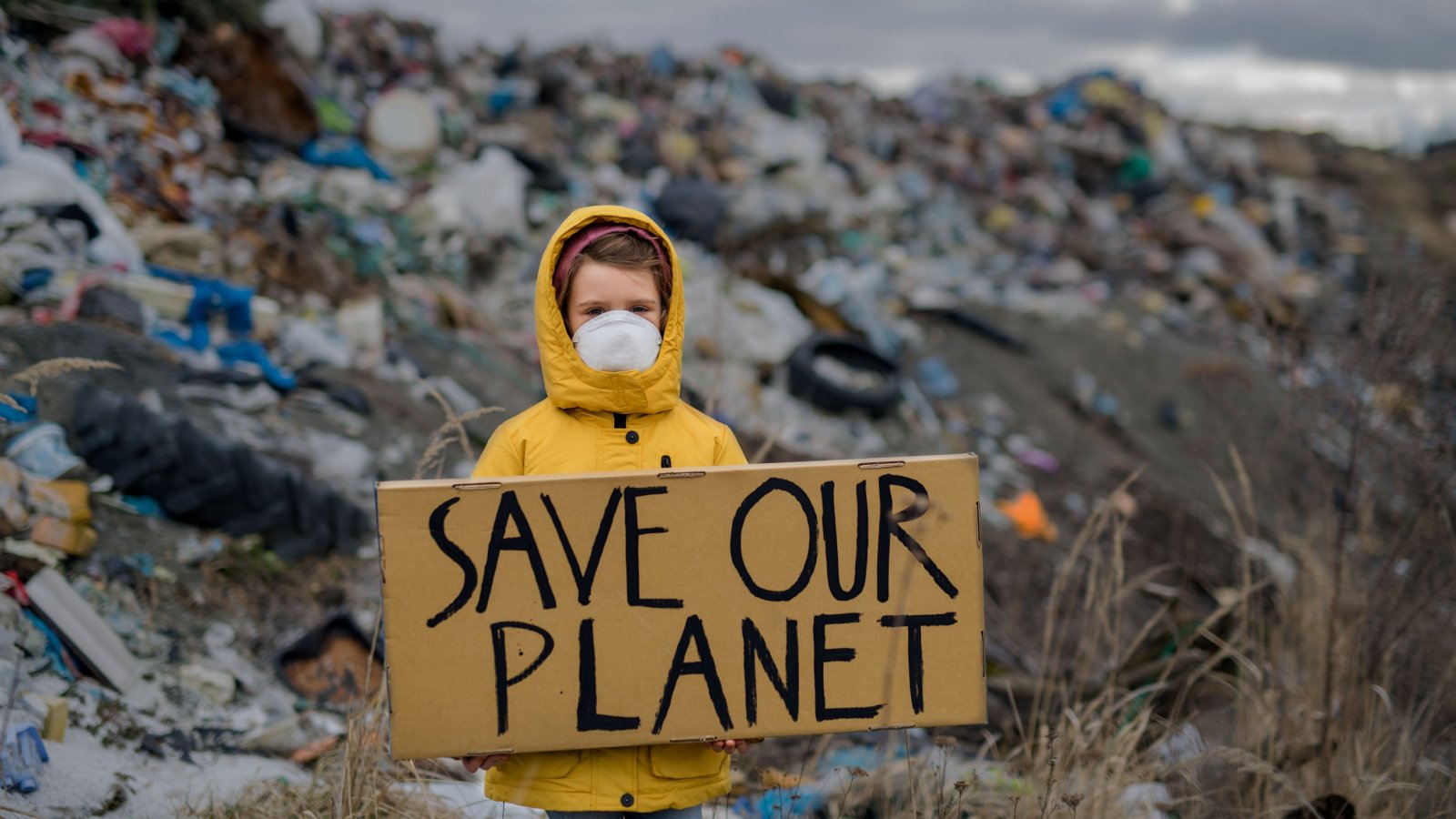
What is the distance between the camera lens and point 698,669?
4.84 feet

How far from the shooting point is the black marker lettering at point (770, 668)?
4.87 ft

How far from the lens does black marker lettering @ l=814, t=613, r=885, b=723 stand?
1496 millimetres

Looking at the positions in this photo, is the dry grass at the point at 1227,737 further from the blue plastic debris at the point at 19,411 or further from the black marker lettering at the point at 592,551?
the blue plastic debris at the point at 19,411

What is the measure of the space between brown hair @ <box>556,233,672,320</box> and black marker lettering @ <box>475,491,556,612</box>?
14.2 inches

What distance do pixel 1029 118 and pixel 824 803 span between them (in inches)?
513

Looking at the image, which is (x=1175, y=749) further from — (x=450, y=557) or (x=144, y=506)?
(x=144, y=506)

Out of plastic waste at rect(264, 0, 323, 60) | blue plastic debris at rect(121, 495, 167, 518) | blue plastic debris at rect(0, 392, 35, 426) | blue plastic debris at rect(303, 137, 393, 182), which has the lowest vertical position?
blue plastic debris at rect(121, 495, 167, 518)

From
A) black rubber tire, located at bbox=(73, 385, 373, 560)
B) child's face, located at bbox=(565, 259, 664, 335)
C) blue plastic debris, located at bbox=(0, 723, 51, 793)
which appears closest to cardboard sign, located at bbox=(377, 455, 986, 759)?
child's face, located at bbox=(565, 259, 664, 335)

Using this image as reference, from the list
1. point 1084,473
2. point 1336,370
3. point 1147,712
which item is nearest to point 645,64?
point 1084,473

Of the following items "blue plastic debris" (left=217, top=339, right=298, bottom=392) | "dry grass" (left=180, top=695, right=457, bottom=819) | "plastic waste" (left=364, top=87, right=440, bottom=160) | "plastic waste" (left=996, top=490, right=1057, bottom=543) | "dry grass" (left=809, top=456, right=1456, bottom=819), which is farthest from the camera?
"plastic waste" (left=364, top=87, right=440, bottom=160)

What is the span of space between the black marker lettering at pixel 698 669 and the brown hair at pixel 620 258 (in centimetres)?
55

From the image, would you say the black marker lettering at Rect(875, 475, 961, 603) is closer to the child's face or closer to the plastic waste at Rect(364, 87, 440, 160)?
the child's face

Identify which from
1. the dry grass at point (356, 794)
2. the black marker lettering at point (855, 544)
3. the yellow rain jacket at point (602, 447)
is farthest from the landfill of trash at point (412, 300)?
the black marker lettering at point (855, 544)

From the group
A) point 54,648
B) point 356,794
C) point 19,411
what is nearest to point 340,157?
point 19,411
